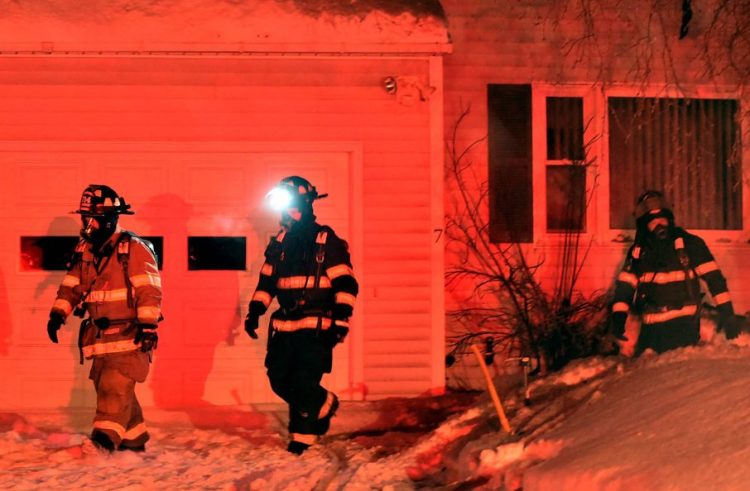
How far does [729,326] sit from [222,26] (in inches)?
217

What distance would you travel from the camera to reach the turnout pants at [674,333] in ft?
27.3

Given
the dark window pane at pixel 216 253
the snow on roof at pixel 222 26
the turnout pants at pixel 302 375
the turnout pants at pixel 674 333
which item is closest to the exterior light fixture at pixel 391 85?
Result: the snow on roof at pixel 222 26

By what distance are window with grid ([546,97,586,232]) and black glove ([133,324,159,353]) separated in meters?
4.75

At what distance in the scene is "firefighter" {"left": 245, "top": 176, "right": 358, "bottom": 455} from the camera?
22.7ft

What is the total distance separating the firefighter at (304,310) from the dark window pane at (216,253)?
1.51m

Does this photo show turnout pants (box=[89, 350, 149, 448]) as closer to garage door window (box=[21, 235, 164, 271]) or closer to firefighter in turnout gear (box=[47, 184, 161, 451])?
firefighter in turnout gear (box=[47, 184, 161, 451])

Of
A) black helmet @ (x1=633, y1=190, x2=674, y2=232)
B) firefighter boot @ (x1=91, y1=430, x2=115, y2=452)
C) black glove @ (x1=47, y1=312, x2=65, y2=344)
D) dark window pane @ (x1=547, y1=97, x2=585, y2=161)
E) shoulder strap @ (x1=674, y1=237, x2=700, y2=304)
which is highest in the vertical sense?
dark window pane @ (x1=547, y1=97, x2=585, y2=161)

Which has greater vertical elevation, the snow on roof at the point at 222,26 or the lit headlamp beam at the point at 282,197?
the snow on roof at the point at 222,26

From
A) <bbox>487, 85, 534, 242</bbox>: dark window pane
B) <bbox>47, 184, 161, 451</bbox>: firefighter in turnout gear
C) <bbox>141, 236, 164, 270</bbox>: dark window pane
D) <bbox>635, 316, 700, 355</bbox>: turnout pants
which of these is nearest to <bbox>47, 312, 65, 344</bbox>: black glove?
<bbox>47, 184, 161, 451</bbox>: firefighter in turnout gear

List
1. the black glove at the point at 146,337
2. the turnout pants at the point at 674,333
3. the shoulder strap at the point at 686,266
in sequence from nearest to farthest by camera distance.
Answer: the black glove at the point at 146,337 → the shoulder strap at the point at 686,266 → the turnout pants at the point at 674,333

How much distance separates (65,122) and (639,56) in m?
5.89

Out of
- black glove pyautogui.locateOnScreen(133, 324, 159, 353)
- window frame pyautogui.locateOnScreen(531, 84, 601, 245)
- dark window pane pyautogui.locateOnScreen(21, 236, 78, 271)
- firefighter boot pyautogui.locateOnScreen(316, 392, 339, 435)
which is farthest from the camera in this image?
window frame pyautogui.locateOnScreen(531, 84, 601, 245)

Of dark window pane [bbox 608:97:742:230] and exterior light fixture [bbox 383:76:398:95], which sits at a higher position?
exterior light fixture [bbox 383:76:398:95]

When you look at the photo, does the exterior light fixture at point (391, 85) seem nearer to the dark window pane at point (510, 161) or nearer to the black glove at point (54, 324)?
the dark window pane at point (510, 161)
